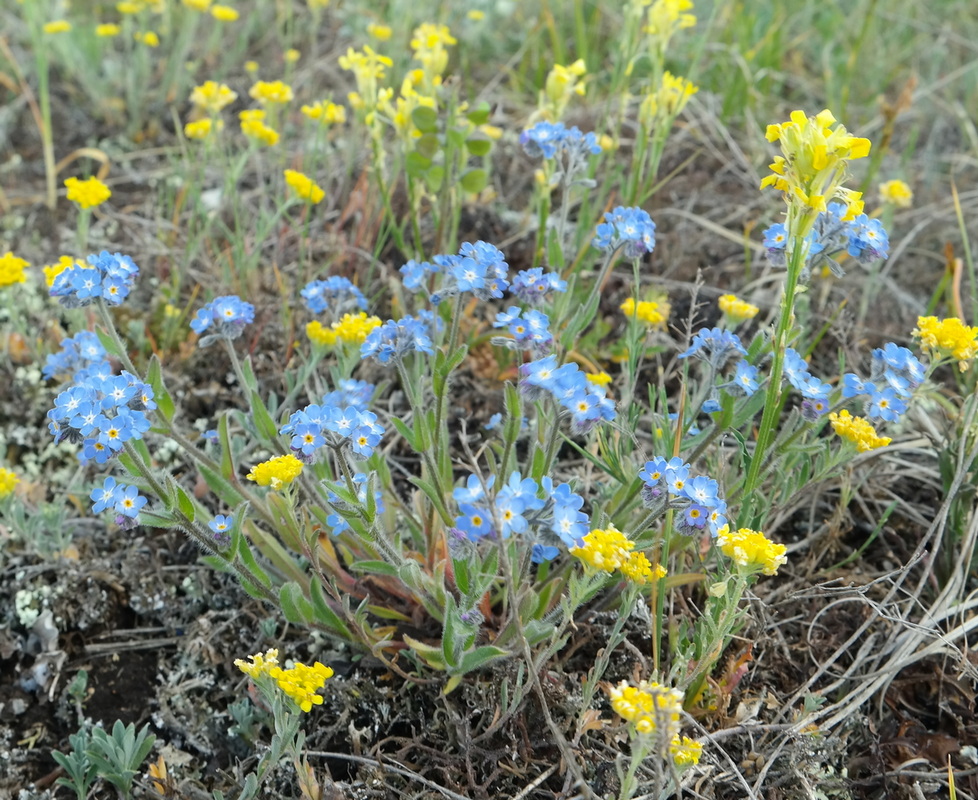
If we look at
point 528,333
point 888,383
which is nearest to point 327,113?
point 528,333

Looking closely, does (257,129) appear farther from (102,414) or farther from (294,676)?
(294,676)

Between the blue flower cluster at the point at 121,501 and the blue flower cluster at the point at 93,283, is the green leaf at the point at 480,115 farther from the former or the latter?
the blue flower cluster at the point at 121,501

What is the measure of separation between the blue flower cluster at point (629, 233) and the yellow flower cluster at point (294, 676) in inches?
51.9

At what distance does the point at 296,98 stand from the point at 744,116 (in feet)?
7.65

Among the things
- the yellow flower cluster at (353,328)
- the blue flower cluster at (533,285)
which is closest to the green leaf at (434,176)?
the yellow flower cluster at (353,328)

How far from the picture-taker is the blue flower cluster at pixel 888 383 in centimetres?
210

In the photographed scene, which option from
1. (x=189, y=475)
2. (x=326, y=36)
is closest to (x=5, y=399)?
(x=189, y=475)

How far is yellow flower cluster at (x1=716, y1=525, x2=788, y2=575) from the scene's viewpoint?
5.94 ft

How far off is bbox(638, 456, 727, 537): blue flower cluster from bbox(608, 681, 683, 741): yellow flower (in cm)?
42

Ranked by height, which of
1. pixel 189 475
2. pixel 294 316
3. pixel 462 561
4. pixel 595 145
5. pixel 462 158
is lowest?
pixel 189 475

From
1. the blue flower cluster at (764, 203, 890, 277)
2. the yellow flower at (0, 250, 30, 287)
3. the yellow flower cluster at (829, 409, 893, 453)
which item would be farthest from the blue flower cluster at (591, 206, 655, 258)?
the yellow flower at (0, 250, 30, 287)

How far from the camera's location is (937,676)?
7.86 feet

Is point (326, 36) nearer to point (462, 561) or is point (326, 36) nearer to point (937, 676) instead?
point (462, 561)

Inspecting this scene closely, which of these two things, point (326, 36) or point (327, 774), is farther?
point (326, 36)
